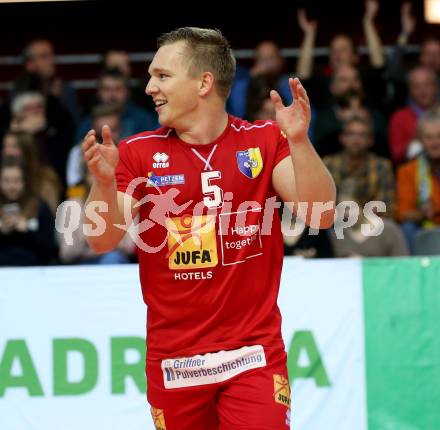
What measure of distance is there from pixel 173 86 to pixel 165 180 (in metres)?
0.43

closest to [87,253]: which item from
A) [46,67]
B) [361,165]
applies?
[361,165]

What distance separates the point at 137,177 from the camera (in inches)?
183

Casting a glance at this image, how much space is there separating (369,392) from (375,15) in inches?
232

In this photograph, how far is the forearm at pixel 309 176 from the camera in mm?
4352

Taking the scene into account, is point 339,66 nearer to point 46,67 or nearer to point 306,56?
point 306,56

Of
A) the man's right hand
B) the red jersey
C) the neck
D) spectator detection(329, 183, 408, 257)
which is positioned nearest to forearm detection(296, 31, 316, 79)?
spectator detection(329, 183, 408, 257)

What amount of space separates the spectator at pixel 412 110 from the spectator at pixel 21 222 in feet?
10.9

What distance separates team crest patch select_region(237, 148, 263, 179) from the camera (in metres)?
4.64

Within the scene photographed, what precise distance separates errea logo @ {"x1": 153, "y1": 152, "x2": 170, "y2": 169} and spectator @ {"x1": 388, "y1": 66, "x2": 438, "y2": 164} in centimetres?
499

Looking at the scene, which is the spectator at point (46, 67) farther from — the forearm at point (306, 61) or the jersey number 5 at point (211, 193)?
the jersey number 5 at point (211, 193)

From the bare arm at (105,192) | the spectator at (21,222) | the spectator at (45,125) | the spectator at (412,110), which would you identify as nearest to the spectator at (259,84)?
the spectator at (412,110)

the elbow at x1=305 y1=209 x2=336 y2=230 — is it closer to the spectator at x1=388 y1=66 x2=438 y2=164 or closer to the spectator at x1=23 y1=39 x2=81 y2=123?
the spectator at x1=388 y1=66 x2=438 y2=164

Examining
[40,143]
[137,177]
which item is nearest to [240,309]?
[137,177]

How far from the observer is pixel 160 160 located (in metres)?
4.66
